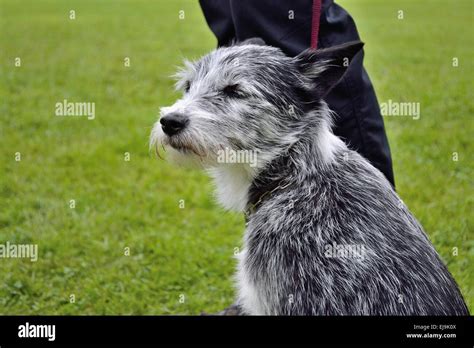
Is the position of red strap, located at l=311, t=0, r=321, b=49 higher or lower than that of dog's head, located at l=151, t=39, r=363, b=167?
higher

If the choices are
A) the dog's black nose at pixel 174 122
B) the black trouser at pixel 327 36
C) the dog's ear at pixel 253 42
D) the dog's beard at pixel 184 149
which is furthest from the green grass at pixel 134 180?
the dog's black nose at pixel 174 122

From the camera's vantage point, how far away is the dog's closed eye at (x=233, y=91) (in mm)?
3336

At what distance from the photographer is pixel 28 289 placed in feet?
15.7

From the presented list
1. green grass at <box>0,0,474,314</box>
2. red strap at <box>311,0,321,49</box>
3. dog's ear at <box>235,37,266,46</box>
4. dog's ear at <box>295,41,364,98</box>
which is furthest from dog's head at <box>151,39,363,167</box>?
green grass at <box>0,0,474,314</box>

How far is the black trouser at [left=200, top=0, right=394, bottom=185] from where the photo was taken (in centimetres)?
377

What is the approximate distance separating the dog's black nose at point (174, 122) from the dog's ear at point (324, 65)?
0.73 m

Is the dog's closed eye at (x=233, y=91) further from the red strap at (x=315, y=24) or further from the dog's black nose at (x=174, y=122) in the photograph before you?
the red strap at (x=315, y=24)

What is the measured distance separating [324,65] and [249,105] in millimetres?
450

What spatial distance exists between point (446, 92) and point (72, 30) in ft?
29.9

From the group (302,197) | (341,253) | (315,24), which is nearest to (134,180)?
(315,24)

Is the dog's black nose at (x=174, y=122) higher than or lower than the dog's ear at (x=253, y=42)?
lower

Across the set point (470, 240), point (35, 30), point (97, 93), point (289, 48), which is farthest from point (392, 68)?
point (35, 30)

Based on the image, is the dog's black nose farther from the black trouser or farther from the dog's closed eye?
the black trouser
